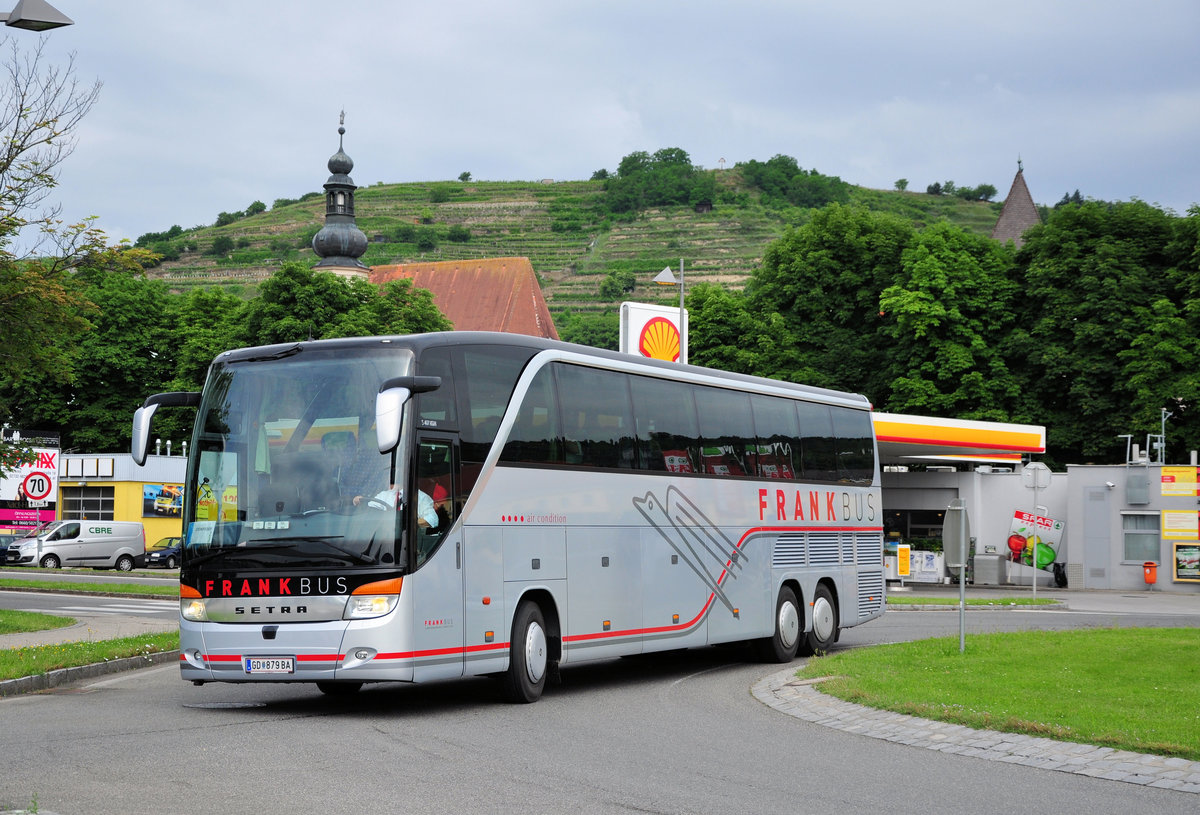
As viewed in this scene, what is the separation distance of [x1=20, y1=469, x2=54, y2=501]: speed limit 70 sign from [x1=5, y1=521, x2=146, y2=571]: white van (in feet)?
60.8

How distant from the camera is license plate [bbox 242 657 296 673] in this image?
11633 mm

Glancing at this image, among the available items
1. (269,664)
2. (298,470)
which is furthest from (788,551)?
(269,664)

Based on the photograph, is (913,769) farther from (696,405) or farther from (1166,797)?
(696,405)

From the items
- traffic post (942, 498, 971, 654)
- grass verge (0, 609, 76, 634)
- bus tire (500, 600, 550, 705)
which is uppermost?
traffic post (942, 498, 971, 654)

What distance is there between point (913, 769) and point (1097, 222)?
1860 inches

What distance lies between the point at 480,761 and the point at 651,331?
20.9m

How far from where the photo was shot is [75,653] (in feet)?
54.6

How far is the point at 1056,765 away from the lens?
30.2ft

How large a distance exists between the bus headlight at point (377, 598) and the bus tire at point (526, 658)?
1.69 m

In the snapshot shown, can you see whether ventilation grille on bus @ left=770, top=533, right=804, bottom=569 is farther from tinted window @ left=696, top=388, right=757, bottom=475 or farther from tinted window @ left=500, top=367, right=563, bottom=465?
tinted window @ left=500, top=367, right=563, bottom=465

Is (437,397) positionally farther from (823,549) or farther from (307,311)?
(307,311)

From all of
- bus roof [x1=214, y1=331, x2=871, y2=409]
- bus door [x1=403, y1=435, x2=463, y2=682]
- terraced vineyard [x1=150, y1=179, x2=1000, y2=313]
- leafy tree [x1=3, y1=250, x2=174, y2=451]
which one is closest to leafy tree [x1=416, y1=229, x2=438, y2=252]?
terraced vineyard [x1=150, y1=179, x2=1000, y2=313]

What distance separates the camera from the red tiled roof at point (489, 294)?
319ft

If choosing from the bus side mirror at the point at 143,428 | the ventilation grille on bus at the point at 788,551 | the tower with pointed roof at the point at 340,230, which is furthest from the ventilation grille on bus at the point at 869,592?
the tower with pointed roof at the point at 340,230
